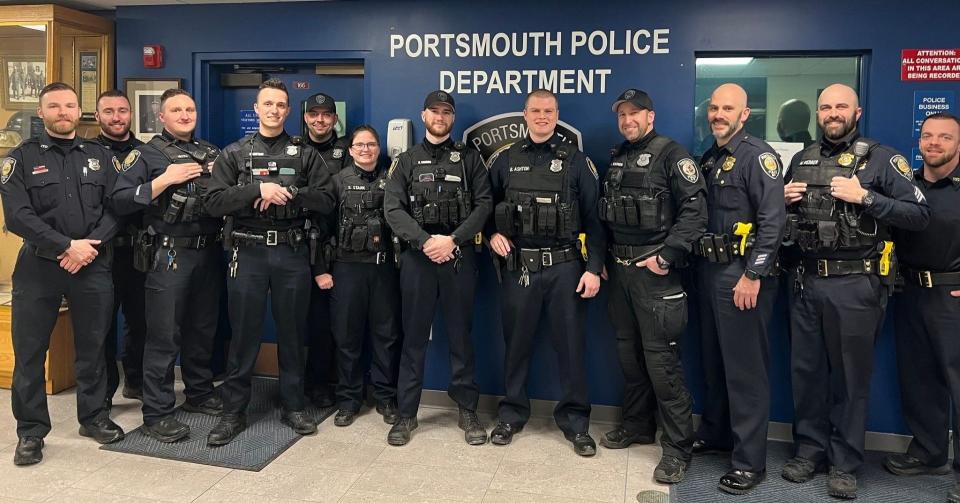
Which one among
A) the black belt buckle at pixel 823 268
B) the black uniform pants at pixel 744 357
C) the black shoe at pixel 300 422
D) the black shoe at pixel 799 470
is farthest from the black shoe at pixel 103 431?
the black belt buckle at pixel 823 268

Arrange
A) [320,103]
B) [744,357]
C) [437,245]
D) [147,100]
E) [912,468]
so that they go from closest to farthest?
1. [744,357]
2. [912,468]
3. [437,245]
4. [320,103]
5. [147,100]

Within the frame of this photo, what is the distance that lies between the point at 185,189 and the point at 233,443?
4.67ft

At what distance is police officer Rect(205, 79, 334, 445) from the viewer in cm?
388

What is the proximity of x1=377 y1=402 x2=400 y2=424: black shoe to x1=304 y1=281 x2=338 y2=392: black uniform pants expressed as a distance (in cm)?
45

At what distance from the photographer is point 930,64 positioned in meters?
3.89

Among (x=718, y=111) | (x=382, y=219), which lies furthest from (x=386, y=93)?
(x=718, y=111)

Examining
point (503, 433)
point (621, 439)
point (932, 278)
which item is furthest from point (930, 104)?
point (503, 433)

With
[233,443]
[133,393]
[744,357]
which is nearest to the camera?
[744,357]

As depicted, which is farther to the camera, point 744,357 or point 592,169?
point 592,169

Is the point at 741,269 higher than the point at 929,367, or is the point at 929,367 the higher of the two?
the point at 741,269

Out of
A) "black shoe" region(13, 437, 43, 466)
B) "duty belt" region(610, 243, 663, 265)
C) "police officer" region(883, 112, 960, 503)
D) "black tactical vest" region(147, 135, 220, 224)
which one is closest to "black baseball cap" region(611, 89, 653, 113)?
"duty belt" region(610, 243, 663, 265)

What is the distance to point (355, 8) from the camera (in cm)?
461

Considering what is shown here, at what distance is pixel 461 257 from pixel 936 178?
243cm

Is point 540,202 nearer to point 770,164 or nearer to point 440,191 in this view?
point 440,191
